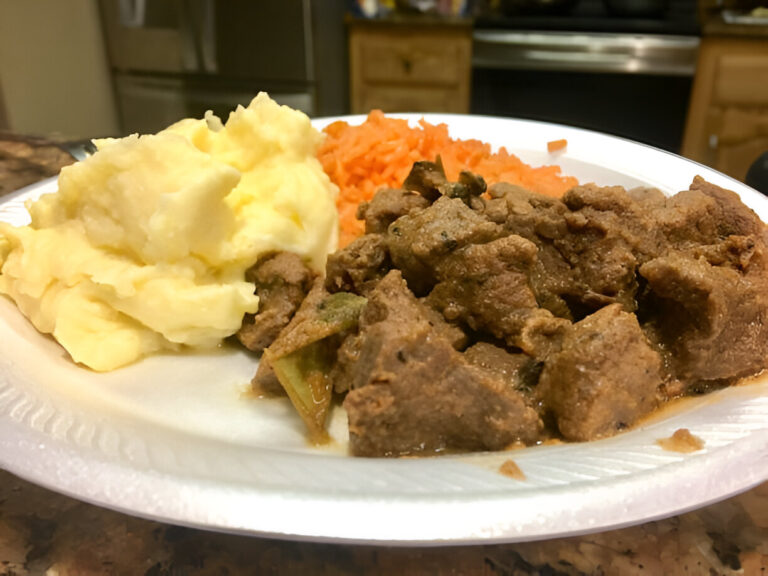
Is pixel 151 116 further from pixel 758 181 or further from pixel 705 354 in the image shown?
pixel 705 354

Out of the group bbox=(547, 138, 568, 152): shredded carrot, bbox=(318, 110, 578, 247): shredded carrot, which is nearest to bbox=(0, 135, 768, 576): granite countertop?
bbox=(318, 110, 578, 247): shredded carrot

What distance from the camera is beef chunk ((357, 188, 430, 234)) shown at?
7.43 ft

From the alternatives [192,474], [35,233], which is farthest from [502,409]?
[35,233]

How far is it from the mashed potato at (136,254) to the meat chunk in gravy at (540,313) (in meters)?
0.37

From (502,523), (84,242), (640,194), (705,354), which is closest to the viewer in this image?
(502,523)

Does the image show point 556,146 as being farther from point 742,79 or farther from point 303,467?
point 742,79

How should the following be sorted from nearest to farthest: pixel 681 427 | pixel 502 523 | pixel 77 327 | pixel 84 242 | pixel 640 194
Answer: pixel 502 523
pixel 681 427
pixel 77 327
pixel 84 242
pixel 640 194

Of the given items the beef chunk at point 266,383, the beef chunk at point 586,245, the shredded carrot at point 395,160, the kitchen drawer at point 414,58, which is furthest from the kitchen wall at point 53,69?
the beef chunk at point 586,245

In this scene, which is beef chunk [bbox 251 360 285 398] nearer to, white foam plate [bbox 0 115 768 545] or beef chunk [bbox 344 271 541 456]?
white foam plate [bbox 0 115 768 545]

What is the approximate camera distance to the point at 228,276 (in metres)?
2.16

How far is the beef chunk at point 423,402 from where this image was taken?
1.57 m

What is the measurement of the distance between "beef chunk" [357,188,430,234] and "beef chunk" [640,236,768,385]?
836mm

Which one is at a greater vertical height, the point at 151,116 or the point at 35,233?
the point at 35,233

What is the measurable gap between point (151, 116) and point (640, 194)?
19.3 feet
